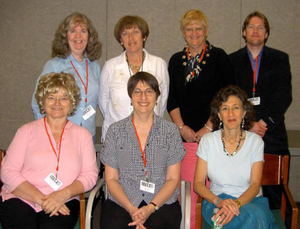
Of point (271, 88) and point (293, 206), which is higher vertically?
point (271, 88)

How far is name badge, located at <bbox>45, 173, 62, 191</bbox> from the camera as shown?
2463 mm

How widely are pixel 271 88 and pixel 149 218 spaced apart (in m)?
1.58

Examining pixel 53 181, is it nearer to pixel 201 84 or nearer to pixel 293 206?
pixel 201 84

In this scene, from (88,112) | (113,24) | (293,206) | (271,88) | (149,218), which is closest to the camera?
(293,206)

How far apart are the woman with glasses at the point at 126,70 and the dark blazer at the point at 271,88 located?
28.0 inches

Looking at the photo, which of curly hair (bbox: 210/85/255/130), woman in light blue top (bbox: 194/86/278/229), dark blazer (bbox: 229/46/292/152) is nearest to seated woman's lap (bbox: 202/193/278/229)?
woman in light blue top (bbox: 194/86/278/229)

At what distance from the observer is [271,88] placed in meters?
3.12

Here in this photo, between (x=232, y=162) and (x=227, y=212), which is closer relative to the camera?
(x=227, y=212)

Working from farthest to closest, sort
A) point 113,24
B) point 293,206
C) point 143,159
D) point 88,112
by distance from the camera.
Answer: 1. point 113,24
2. point 88,112
3. point 143,159
4. point 293,206

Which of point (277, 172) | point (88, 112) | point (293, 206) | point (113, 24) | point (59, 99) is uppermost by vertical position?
point (113, 24)

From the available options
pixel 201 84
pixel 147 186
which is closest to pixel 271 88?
pixel 201 84

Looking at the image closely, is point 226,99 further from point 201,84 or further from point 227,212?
point 227,212

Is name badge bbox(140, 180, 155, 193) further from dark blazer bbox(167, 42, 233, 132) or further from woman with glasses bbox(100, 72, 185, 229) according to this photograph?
dark blazer bbox(167, 42, 233, 132)

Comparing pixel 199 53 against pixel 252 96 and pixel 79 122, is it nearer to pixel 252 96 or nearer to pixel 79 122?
pixel 252 96
